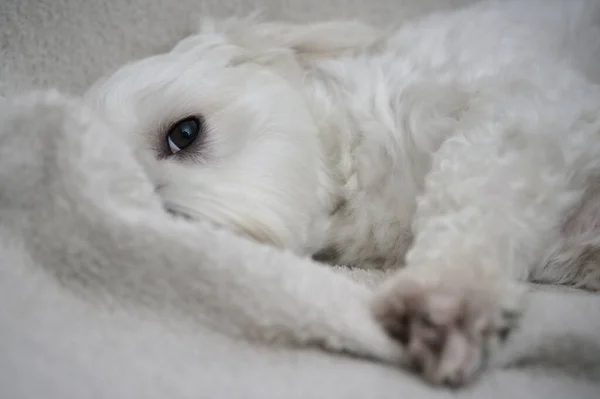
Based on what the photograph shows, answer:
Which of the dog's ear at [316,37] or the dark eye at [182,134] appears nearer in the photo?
the dark eye at [182,134]

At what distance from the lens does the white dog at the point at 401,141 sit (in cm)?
79

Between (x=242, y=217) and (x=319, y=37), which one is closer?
(x=242, y=217)

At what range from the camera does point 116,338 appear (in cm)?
59

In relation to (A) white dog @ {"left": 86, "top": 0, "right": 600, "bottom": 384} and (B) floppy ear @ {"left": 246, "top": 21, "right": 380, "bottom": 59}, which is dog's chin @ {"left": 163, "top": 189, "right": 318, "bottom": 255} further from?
(B) floppy ear @ {"left": 246, "top": 21, "right": 380, "bottom": 59}

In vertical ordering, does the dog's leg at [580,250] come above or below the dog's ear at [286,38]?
below

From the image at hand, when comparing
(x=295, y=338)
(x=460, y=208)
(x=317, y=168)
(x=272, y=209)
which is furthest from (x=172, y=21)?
(x=295, y=338)

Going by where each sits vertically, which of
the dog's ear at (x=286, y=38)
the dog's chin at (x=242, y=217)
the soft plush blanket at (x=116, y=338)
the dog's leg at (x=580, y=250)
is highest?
the dog's ear at (x=286, y=38)

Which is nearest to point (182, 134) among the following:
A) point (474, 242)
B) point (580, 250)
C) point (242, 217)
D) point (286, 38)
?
point (242, 217)

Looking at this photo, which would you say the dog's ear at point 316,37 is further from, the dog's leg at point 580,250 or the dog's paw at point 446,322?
the dog's paw at point 446,322

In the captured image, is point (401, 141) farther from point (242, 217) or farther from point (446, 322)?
point (446, 322)

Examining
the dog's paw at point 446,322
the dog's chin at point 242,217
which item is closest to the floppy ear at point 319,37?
the dog's chin at point 242,217

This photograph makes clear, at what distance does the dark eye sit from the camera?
951 millimetres

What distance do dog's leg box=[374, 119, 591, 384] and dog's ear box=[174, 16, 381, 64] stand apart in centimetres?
38

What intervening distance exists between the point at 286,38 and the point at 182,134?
35 centimetres
